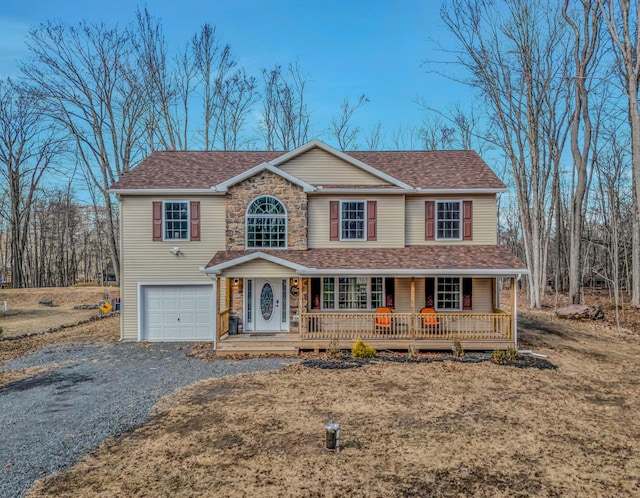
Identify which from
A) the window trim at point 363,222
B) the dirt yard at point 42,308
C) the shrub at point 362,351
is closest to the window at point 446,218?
the window trim at point 363,222

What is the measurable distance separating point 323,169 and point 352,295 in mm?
4508

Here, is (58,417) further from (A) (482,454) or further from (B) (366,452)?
(A) (482,454)

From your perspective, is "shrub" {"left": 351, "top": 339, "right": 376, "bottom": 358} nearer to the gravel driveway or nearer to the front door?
the gravel driveway

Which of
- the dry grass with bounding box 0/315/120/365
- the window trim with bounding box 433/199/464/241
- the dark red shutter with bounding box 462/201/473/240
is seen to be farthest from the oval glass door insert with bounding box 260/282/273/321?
the dark red shutter with bounding box 462/201/473/240

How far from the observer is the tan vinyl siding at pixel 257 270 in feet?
35.4

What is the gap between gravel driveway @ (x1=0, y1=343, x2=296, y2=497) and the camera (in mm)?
5062

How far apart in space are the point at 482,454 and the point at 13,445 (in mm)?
6884

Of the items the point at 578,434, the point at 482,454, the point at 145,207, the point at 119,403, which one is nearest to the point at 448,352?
the point at 578,434

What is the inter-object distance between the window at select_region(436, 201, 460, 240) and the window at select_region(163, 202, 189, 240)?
879cm

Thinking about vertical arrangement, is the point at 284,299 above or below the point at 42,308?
above

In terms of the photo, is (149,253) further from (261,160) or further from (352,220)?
(352,220)

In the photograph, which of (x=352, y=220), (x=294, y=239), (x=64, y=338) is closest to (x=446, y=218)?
(x=352, y=220)

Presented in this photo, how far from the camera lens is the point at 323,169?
496 inches

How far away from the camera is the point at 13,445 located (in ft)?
17.6
